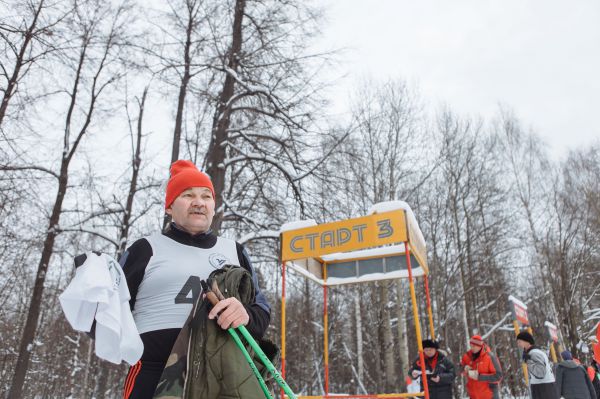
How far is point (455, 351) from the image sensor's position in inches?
822

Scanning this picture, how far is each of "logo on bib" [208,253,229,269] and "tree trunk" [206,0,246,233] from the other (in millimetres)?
6107

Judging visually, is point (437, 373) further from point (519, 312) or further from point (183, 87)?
point (183, 87)

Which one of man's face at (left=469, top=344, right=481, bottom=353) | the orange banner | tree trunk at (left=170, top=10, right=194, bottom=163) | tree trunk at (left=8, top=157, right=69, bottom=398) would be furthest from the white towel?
tree trunk at (left=8, top=157, right=69, bottom=398)

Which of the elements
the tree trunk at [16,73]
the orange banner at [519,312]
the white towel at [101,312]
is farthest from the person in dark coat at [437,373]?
the tree trunk at [16,73]

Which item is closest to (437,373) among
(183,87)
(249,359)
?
(249,359)

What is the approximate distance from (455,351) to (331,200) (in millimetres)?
16045

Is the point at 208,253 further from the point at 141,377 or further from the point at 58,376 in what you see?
the point at 58,376

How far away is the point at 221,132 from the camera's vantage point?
8.71 meters

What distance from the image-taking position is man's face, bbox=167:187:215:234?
5.70ft

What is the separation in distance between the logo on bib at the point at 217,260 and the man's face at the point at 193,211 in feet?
0.40

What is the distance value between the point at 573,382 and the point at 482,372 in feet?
5.35

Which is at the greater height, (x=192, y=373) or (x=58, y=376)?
(x=192, y=373)

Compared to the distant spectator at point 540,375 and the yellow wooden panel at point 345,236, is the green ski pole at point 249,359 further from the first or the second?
the distant spectator at point 540,375

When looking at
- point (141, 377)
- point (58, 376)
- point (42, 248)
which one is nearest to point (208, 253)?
point (141, 377)
